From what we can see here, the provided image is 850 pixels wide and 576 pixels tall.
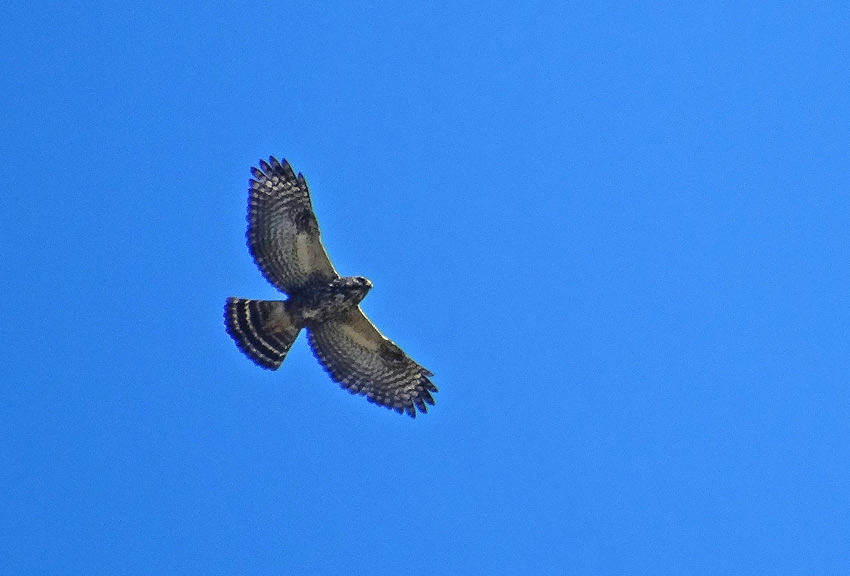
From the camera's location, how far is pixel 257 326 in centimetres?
1875

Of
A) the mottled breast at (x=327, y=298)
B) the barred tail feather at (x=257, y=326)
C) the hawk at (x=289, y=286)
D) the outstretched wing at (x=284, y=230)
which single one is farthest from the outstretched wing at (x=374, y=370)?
the outstretched wing at (x=284, y=230)

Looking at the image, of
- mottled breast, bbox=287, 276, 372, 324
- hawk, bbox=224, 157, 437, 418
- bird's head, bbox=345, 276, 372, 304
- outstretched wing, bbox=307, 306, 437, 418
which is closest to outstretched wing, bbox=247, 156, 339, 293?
hawk, bbox=224, 157, 437, 418

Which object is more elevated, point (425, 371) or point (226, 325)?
point (425, 371)

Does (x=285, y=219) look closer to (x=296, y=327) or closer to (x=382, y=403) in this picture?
(x=296, y=327)

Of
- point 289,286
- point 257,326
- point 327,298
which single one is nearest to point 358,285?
point 327,298

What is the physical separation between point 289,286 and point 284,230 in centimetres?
70

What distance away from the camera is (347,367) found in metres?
19.6

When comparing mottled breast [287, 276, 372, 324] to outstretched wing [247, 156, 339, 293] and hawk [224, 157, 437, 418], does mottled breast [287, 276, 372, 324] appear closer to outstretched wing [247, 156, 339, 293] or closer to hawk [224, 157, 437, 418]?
hawk [224, 157, 437, 418]

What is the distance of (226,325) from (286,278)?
2.94ft

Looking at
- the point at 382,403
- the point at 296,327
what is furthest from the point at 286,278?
the point at 382,403

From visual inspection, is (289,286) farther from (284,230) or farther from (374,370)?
(374,370)

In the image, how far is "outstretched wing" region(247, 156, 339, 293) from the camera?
18.4m

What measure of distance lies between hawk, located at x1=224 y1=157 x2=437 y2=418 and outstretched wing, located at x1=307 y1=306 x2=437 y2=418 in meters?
0.03

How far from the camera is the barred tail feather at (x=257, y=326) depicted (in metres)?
18.7
